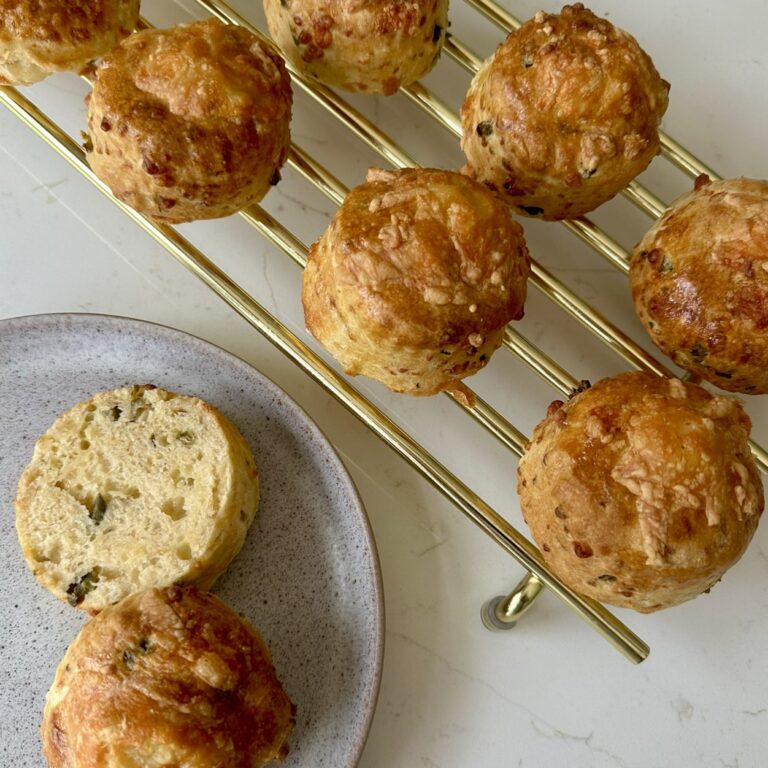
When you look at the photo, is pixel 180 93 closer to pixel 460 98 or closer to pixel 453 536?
pixel 460 98

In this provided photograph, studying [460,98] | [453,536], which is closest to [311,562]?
[453,536]

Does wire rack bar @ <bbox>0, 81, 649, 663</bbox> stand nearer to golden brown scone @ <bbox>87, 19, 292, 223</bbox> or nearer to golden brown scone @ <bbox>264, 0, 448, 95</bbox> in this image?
golden brown scone @ <bbox>87, 19, 292, 223</bbox>

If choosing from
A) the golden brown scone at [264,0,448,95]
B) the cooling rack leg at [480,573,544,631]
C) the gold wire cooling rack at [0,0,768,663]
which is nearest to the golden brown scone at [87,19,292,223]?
the golden brown scone at [264,0,448,95]

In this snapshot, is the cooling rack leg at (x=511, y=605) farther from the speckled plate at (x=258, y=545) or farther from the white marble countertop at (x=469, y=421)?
the speckled plate at (x=258, y=545)

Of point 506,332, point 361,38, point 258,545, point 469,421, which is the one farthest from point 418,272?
point 258,545

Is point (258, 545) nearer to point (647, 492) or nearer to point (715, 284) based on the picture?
point (647, 492)

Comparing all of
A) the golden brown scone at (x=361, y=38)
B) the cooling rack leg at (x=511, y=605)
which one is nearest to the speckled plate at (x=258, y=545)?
the cooling rack leg at (x=511, y=605)

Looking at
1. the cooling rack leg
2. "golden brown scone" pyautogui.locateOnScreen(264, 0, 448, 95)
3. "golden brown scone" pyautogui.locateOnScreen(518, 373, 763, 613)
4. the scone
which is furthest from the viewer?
the cooling rack leg
